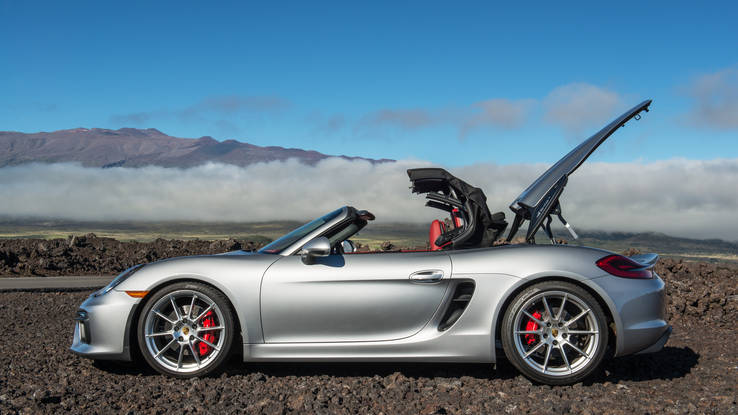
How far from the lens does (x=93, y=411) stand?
3803mm

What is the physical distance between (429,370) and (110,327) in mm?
2519

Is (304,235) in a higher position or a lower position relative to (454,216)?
lower

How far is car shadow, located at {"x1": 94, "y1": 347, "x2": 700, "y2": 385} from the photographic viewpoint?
4.78 m

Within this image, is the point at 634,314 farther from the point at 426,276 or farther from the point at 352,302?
the point at 352,302

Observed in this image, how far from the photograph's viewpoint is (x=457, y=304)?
4531mm

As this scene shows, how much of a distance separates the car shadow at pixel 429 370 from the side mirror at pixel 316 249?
100cm

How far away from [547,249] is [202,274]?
8.66 feet

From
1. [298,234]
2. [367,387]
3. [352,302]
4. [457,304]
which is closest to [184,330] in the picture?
[298,234]

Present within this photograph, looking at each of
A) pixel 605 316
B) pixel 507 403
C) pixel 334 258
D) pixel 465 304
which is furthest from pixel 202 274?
pixel 605 316

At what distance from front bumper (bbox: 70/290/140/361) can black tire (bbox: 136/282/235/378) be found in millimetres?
113

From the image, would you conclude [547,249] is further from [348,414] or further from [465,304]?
[348,414]

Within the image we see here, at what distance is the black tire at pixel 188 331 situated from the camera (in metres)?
4.53

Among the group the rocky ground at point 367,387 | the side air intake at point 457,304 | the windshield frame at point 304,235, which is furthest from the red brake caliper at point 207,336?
the side air intake at point 457,304

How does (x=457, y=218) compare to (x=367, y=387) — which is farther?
(x=457, y=218)
